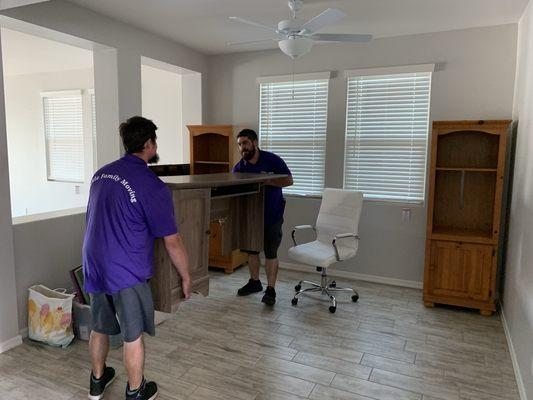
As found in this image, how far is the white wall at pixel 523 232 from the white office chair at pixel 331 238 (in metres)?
1.30

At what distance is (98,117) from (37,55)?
6.41 ft

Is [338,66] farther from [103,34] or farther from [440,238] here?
[103,34]

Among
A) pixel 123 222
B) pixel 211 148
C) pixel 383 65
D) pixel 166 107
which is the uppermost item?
pixel 383 65

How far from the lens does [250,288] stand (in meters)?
3.95

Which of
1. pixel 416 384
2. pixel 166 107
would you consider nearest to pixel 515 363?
pixel 416 384

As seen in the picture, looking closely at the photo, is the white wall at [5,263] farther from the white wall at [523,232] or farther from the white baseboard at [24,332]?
the white wall at [523,232]

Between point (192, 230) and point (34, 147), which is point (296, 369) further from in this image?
point (34, 147)

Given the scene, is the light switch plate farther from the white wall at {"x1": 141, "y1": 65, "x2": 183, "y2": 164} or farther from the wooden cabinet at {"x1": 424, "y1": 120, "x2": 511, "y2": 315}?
the white wall at {"x1": 141, "y1": 65, "x2": 183, "y2": 164}

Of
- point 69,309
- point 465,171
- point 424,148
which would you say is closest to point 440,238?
point 465,171

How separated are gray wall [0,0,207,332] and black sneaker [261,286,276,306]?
1.72 metres

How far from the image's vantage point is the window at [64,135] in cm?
586

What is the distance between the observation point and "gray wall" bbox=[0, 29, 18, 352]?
2.72 meters

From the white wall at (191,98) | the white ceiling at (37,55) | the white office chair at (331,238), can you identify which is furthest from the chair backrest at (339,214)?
the white ceiling at (37,55)

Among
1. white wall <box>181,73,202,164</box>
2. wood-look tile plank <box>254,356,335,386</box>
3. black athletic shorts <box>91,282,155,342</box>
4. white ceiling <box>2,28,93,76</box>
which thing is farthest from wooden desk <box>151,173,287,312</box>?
white ceiling <box>2,28,93,76</box>
